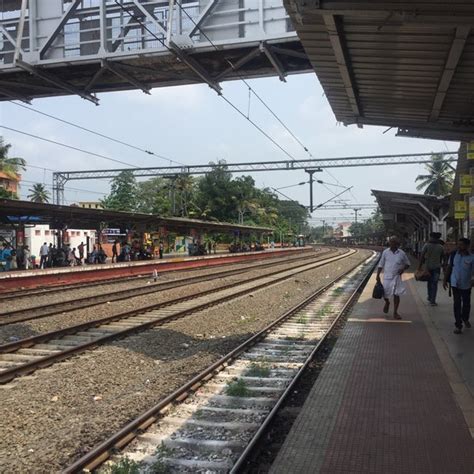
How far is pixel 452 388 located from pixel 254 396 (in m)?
2.06

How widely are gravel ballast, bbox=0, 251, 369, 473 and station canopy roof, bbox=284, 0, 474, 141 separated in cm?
439

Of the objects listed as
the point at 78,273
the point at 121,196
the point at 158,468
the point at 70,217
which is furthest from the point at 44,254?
the point at 121,196

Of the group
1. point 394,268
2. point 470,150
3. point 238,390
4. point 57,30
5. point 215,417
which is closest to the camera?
point 215,417

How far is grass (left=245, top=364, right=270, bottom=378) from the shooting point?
7172 mm

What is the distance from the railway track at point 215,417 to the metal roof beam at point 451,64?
420 cm

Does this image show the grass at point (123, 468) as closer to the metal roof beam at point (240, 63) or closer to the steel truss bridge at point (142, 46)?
the steel truss bridge at point (142, 46)

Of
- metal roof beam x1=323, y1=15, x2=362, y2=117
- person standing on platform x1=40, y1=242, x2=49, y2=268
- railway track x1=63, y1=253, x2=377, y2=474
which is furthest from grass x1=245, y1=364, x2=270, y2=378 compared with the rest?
person standing on platform x1=40, y1=242, x2=49, y2=268

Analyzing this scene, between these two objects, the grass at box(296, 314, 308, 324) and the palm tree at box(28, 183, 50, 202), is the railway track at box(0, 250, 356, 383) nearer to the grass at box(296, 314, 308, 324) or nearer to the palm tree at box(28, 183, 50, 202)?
the grass at box(296, 314, 308, 324)

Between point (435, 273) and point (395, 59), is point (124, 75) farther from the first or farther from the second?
point (435, 273)

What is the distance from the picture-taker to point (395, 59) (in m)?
7.60

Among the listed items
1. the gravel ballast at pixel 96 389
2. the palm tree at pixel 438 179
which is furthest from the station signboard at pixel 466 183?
the palm tree at pixel 438 179

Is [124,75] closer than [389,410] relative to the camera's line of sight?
No

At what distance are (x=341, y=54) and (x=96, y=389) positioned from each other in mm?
5038

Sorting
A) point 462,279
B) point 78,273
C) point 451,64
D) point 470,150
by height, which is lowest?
point 78,273
